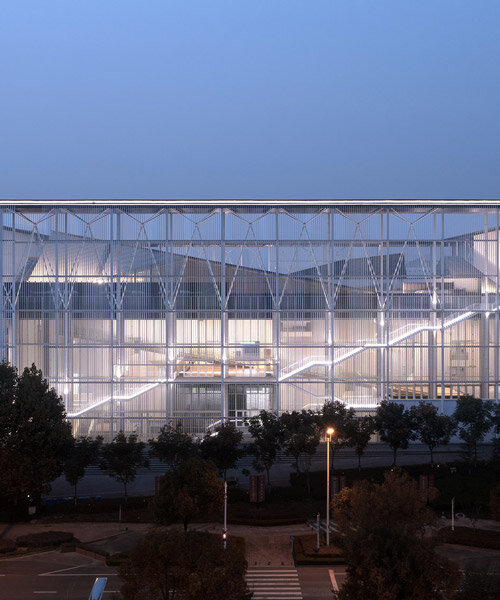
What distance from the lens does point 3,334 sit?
38.8 m

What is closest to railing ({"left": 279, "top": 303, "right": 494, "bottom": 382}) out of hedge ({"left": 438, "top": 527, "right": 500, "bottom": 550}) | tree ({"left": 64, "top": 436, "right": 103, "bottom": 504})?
tree ({"left": 64, "top": 436, "right": 103, "bottom": 504})

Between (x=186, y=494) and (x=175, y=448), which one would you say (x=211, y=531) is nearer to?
(x=175, y=448)

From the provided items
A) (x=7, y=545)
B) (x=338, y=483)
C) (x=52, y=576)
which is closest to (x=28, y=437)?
(x=7, y=545)

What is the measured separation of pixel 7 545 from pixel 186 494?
7.63 metres

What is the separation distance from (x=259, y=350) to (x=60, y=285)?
12.7 meters

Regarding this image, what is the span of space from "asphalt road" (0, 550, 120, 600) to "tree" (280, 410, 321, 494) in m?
10.00

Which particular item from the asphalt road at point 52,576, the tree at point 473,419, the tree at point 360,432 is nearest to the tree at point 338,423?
the tree at point 360,432

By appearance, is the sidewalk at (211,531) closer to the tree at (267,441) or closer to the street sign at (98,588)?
the tree at (267,441)

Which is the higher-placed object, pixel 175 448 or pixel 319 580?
pixel 175 448

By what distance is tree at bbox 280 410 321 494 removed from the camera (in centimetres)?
2962

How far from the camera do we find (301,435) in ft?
97.3

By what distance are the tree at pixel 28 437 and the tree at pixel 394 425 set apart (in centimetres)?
1559

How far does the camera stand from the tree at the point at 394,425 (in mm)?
32750

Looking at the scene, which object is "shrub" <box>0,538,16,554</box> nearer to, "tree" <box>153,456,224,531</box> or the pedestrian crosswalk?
"tree" <box>153,456,224,531</box>
